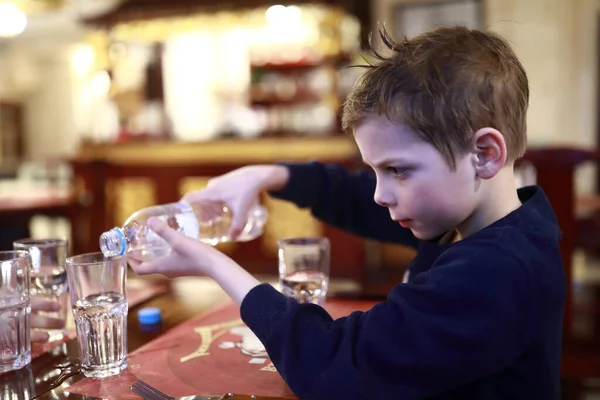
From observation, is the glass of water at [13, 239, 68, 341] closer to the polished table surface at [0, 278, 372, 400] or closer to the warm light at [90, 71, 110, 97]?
the polished table surface at [0, 278, 372, 400]

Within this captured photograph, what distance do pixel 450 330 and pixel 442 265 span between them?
0.10 meters

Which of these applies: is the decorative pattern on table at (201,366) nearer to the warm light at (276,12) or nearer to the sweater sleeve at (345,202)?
the sweater sleeve at (345,202)

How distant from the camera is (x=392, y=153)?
78 cm

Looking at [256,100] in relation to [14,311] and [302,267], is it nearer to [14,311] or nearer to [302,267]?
[302,267]

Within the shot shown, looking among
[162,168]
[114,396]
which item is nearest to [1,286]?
[114,396]

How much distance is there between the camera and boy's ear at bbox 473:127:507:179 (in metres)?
0.76

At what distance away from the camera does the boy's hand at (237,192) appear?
120 centimetres

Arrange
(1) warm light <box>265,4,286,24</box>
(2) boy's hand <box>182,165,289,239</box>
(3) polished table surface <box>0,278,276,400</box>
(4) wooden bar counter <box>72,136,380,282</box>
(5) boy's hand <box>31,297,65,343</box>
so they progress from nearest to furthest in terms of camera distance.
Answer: (3) polished table surface <box>0,278,276,400</box> → (5) boy's hand <box>31,297,65,343</box> → (2) boy's hand <box>182,165,289,239</box> → (4) wooden bar counter <box>72,136,380,282</box> → (1) warm light <box>265,4,286,24</box>

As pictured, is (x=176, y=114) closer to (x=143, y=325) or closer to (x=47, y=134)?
(x=47, y=134)

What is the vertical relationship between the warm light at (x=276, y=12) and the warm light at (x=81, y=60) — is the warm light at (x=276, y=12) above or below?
below

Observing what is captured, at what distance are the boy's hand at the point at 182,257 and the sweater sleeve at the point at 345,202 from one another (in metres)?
0.50

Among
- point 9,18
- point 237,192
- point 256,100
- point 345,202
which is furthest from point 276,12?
point 237,192

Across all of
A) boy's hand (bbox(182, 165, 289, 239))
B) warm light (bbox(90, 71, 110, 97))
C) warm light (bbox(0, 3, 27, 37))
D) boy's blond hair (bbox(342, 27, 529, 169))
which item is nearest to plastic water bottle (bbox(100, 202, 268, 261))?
boy's hand (bbox(182, 165, 289, 239))

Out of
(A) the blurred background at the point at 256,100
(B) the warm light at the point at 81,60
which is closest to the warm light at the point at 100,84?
(A) the blurred background at the point at 256,100
